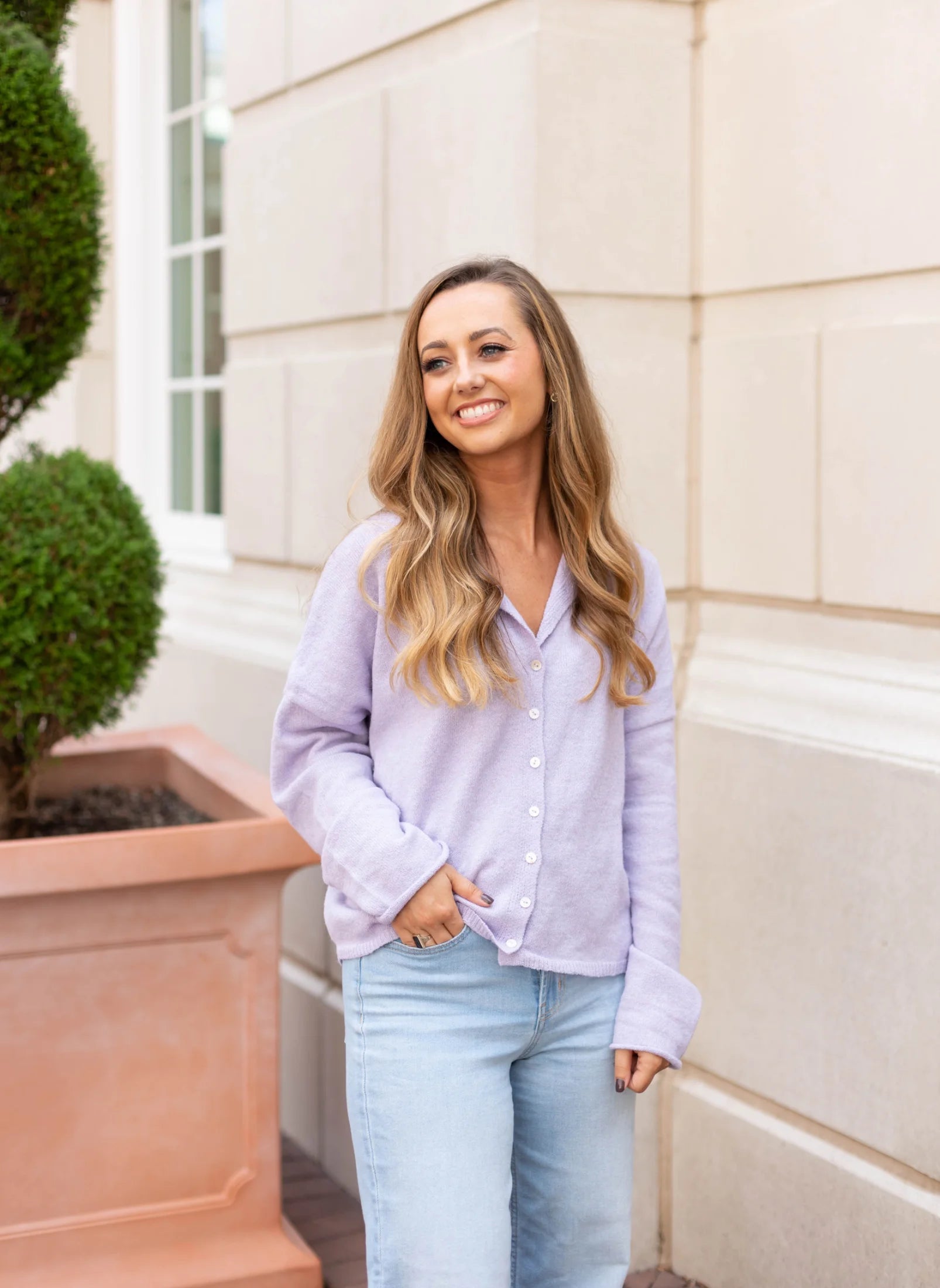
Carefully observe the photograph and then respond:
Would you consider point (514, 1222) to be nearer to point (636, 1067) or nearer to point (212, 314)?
point (636, 1067)

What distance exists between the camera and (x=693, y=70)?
3.30m

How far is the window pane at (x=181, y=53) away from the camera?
618 cm

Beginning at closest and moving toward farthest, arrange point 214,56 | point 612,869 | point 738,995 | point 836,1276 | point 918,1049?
1. point 612,869
2. point 918,1049
3. point 836,1276
4. point 738,995
5. point 214,56

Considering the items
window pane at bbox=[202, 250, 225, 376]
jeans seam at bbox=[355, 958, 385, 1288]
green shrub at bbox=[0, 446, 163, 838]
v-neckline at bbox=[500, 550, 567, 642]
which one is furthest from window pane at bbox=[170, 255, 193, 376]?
jeans seam at bbox=[355, 958, 385, 1288]

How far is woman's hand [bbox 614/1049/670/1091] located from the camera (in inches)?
84.2

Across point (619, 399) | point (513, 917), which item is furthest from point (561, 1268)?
point (619, 399)

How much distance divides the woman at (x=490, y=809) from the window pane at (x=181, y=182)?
169 inches

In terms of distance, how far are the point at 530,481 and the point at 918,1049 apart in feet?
4.39

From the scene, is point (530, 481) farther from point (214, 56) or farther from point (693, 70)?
point (214, 56)

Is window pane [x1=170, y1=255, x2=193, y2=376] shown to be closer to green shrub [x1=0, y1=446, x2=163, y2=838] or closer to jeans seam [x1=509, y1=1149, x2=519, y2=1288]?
green shrub [x1=0, y1=446, x2=163, y2=838]

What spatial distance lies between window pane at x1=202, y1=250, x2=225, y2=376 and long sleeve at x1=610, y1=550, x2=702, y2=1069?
3.93 meters

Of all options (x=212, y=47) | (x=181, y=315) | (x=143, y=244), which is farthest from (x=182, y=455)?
(x=212, y=47)

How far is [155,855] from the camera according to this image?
10.1 ft

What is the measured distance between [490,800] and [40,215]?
6.67 feet
